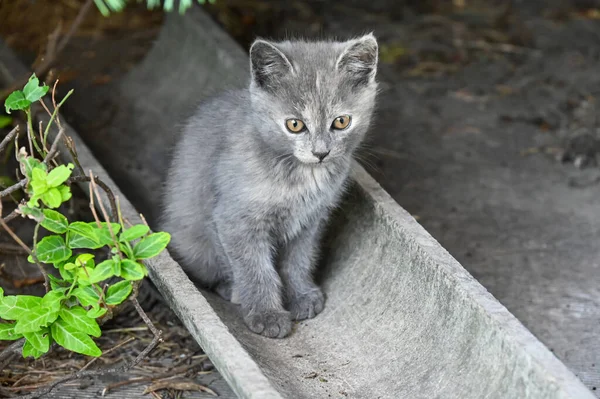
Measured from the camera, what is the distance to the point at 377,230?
3822 millimetres

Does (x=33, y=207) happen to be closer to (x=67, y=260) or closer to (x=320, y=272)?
(x=67, y=260)

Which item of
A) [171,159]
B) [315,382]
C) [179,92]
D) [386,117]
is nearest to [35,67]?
[179,92]

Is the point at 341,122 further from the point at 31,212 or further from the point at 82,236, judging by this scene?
the point at 31,212

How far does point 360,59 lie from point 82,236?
1.29 metres

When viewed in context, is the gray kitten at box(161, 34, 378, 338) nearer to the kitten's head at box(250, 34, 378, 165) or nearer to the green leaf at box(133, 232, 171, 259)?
the kitten's head at box(250, 34, 378, 165)

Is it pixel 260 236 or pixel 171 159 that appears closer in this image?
pixel 260 236

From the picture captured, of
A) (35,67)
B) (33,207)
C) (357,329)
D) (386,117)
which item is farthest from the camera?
(386,117)

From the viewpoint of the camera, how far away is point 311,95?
333cm

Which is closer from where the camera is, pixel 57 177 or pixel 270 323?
pixel 57 177

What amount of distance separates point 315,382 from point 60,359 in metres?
1.18

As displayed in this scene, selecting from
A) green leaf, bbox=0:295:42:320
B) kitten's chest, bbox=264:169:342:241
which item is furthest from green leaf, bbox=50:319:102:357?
kitten's chest, bbox=264:169:342:241

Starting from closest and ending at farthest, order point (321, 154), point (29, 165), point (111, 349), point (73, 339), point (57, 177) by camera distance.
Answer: point (57, 177) < point (29, 165) < point (73, 339) < point (321, 154) < point (111, 349)

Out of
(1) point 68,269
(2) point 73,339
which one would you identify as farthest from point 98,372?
(1) point 68,269

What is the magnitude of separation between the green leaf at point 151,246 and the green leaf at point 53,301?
1.11 ft
